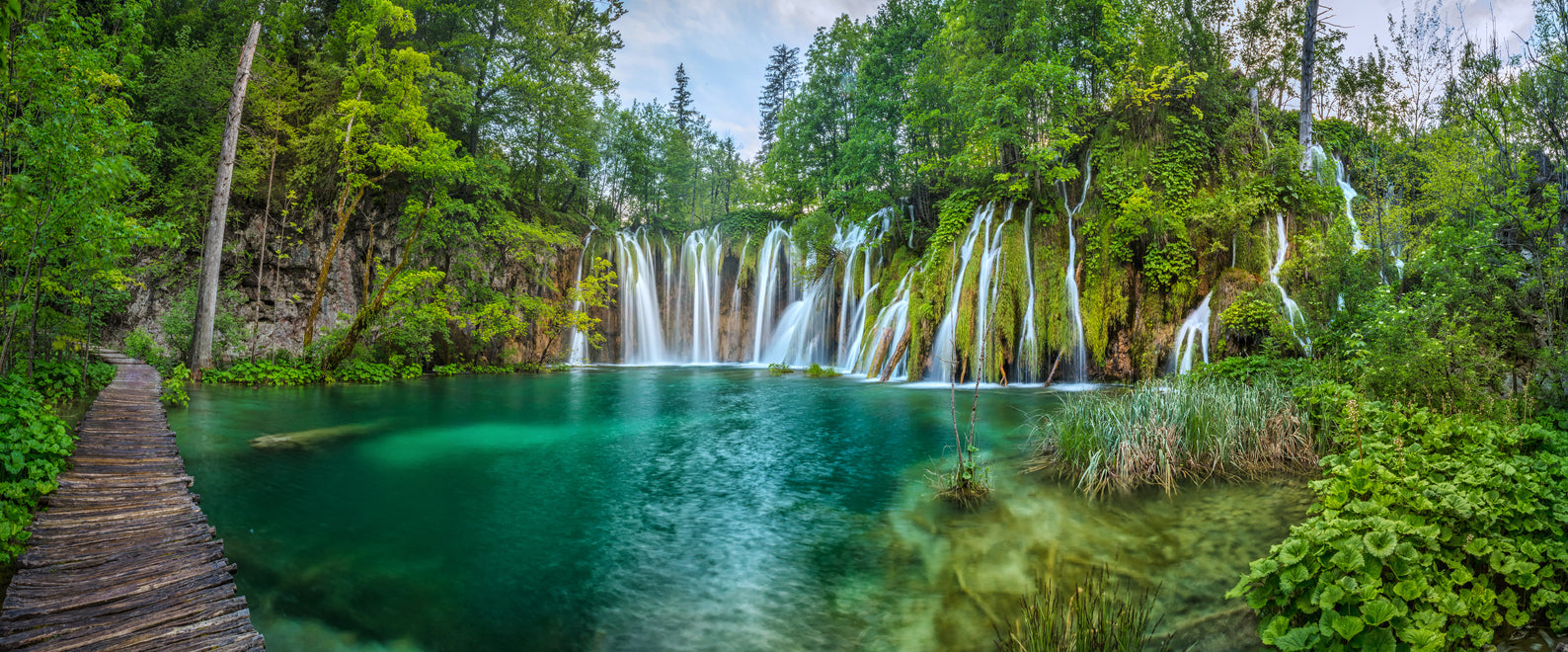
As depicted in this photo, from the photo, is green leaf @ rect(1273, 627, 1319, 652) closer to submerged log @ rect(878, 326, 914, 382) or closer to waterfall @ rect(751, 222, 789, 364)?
submerged log @ rect(878, 326, 914, 382)

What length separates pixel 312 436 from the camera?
865 centimetres

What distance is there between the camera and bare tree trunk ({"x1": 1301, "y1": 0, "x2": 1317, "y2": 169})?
42.3 feet

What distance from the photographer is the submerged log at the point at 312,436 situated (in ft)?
26.2

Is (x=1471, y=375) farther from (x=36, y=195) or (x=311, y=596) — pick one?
(x=36, y=195)

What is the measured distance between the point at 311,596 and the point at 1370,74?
33.7 metres

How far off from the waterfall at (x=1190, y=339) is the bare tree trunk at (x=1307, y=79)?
4262 mm

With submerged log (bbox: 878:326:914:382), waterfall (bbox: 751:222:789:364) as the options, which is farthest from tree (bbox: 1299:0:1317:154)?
waterfall (bbox: 751:222:789:364)

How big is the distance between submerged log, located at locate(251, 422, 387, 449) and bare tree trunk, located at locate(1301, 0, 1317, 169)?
60.6 feet

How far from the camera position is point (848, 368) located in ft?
64.3

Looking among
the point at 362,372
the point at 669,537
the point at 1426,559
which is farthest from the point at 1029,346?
the point at 362,372

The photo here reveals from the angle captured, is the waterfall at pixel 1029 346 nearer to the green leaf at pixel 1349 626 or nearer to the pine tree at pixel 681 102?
the green leaf at pixel 1349 626

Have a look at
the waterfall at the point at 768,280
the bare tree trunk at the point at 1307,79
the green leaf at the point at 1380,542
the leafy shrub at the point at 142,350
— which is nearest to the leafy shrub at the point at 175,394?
the leafy shrub at the point at 142,350

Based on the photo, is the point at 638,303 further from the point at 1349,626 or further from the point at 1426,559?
the point at 1349,626

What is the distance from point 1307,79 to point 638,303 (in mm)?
22910
